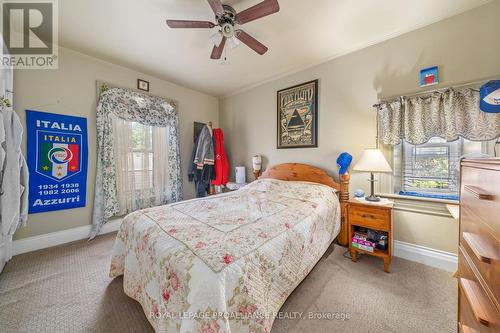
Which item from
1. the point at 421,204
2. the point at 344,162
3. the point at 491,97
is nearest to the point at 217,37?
the point at 344,162

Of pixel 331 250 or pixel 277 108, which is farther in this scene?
pixel 277 108

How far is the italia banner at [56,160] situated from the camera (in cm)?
222

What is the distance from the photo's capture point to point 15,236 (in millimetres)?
2150

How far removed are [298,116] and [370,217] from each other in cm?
173

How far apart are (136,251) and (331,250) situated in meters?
2.11

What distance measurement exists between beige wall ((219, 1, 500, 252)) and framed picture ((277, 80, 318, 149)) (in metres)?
0.10

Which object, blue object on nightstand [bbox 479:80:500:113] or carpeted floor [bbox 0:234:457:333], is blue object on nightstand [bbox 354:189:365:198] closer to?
carpeted floor [bbox 0:234:457:333]

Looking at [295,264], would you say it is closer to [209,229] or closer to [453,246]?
[209,229]

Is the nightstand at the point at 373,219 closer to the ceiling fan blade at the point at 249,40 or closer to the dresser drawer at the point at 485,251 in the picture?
the dresser drawer at the point at 485,251

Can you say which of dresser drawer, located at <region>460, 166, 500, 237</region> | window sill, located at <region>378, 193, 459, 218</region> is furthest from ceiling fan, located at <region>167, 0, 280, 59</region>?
window sill, located at <region>378, 193, 459, 218</region>

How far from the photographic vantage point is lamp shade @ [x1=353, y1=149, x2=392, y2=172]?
1.92m

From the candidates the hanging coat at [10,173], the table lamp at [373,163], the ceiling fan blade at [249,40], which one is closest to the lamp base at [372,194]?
the table lamp at [373,163]

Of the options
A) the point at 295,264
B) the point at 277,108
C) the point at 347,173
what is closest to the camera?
the point at 295,264

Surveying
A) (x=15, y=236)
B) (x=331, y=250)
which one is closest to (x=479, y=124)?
(x=331, y=250)
